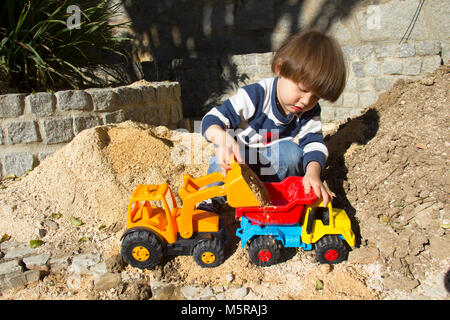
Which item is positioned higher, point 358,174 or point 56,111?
point 56,111

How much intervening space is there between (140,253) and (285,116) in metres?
1.17

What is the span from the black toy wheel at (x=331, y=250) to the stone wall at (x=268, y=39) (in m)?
3.35

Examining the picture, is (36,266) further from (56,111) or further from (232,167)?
(56,111)

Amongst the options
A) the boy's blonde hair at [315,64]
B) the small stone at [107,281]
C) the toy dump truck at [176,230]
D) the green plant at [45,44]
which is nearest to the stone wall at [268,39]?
the green plant at [45,44]

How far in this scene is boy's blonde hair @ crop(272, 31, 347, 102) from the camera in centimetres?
183

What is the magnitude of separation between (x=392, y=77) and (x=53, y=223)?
4.17 metres

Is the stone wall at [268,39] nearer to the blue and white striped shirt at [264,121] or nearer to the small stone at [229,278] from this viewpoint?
the blue and white striped shirt at [264,121]

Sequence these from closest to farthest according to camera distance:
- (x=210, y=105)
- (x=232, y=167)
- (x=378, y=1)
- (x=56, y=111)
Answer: (x=232, y=167)
(x=56, y=111)
(x=378, y=1)
(x=210, y=105)

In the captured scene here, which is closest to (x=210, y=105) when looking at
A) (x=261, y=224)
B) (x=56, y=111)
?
(x=56, y=111)

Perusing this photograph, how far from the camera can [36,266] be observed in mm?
1896

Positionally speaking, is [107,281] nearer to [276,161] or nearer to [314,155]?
[276,161]

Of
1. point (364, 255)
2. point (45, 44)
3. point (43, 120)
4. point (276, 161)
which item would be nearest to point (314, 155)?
point (276, 161)

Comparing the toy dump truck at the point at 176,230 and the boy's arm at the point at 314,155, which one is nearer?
the toy dump truck at the point at 176,230

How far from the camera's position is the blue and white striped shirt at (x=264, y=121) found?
210cm
